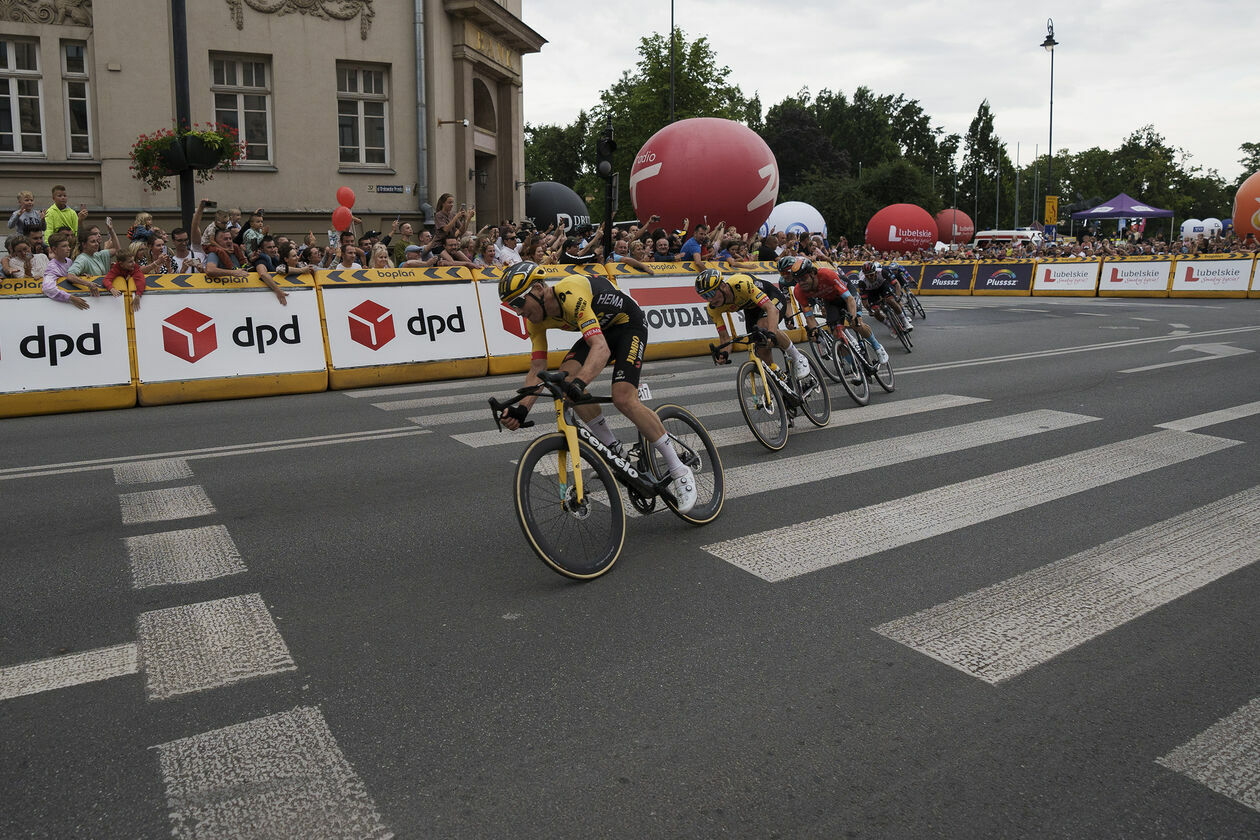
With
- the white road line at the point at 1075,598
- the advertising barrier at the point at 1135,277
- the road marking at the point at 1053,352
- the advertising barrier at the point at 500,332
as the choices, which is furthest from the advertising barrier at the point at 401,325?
the advertising barrier at the point at 1135,277

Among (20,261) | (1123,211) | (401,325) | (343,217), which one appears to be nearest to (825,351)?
(401,325)

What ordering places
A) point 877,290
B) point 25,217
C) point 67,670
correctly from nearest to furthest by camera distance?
1. point 67,670
2. point 25,217
3. point 877,290

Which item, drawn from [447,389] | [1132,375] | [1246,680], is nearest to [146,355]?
[447,389]

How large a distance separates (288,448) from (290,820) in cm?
593

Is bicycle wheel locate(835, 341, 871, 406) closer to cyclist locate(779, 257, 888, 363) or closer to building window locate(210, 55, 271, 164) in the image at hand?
cyclist locate(779, 257, 888, 363)

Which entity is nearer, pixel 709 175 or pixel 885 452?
pixel 885 452

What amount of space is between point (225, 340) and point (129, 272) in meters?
1.28

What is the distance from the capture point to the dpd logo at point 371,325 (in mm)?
12492

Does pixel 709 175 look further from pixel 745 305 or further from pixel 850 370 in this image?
pixel 745 305

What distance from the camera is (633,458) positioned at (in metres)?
5.88

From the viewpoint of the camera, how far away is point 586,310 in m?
5.44

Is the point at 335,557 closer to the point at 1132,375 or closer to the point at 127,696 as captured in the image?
the point at 127,696

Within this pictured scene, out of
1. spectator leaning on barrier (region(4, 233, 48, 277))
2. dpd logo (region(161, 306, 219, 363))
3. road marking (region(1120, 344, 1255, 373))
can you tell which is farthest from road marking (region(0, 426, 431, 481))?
road marking (region(1120, 344, 1255, 373))

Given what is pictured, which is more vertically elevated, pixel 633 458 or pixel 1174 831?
pixel 633 458
